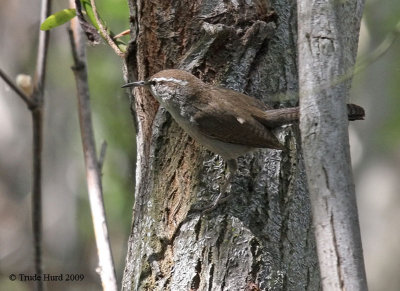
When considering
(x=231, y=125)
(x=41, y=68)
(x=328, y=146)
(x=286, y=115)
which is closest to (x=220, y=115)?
(x=231, y=125)

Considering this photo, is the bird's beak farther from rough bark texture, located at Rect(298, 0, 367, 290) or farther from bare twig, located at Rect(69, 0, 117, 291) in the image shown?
rough bark texture, located at Rect(298, 0, 367, 290)

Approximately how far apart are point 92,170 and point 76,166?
754 cm

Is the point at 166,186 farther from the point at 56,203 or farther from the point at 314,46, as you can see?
the point at 56,203

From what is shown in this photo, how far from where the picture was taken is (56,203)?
31.7 ft

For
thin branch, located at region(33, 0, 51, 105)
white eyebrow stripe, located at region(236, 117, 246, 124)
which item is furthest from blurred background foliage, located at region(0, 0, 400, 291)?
thin branch, located at region(33, 0, 51, 105)

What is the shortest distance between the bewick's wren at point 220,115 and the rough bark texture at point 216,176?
0.06 m

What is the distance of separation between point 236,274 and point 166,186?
609 millimetres

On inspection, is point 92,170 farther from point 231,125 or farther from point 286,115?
point 286,115

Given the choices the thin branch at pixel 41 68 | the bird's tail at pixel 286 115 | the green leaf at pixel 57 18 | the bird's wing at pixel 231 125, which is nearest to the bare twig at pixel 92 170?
the green leaf at pixel 57 18

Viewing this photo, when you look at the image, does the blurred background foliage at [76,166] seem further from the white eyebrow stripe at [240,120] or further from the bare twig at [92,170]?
the white eyebrow stripe at [240,120]

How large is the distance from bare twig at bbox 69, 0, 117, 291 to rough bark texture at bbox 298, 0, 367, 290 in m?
1.45

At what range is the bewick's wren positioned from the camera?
3.08 meters

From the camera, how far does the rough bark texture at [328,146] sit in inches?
66.1

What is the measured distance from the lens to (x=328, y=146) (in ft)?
5.87
